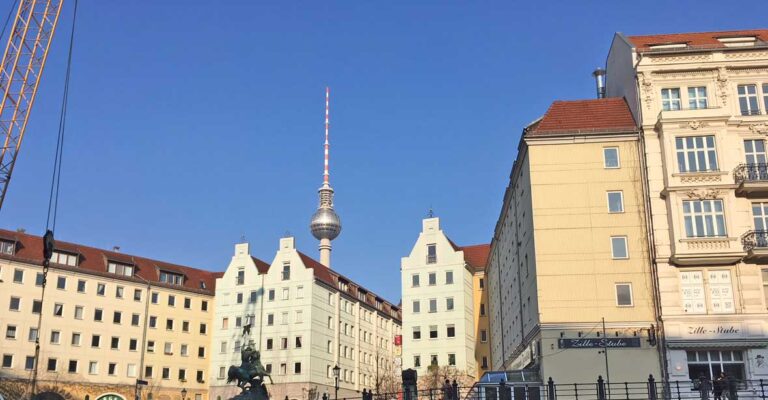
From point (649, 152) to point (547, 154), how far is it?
20.5 ft

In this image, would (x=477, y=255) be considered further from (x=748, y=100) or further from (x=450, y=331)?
(x=748, y=100)

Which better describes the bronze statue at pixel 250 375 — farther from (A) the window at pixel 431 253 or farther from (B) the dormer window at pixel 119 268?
(B) the dormer window at pixel 119 268

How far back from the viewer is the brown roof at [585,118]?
1897 inches

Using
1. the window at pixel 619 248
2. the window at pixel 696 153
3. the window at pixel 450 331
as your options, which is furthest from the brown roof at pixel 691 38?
the window at pixel 450 331

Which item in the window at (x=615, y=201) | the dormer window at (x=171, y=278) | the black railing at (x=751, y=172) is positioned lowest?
the window at (x=615, y=201)

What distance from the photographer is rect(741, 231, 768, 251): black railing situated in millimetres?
43375

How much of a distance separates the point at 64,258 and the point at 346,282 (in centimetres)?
3860

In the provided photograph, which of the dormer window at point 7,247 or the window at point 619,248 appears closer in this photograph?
the window at point 619,248

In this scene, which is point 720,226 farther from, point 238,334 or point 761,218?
point 238,334

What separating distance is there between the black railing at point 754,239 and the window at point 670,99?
9091 mm

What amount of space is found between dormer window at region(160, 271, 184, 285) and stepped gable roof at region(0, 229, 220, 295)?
1.45 feet

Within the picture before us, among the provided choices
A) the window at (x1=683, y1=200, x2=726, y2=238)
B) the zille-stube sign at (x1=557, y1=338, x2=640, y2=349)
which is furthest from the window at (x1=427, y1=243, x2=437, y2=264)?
the window at (x1=683, y1=200, x2=726, y2=238)

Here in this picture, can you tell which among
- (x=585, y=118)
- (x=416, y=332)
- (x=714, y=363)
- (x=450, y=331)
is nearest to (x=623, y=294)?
(x=714, y=363)

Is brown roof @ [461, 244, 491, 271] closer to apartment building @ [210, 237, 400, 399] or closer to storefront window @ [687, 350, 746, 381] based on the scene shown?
apartment building @ [210, 237, 400, 399]
